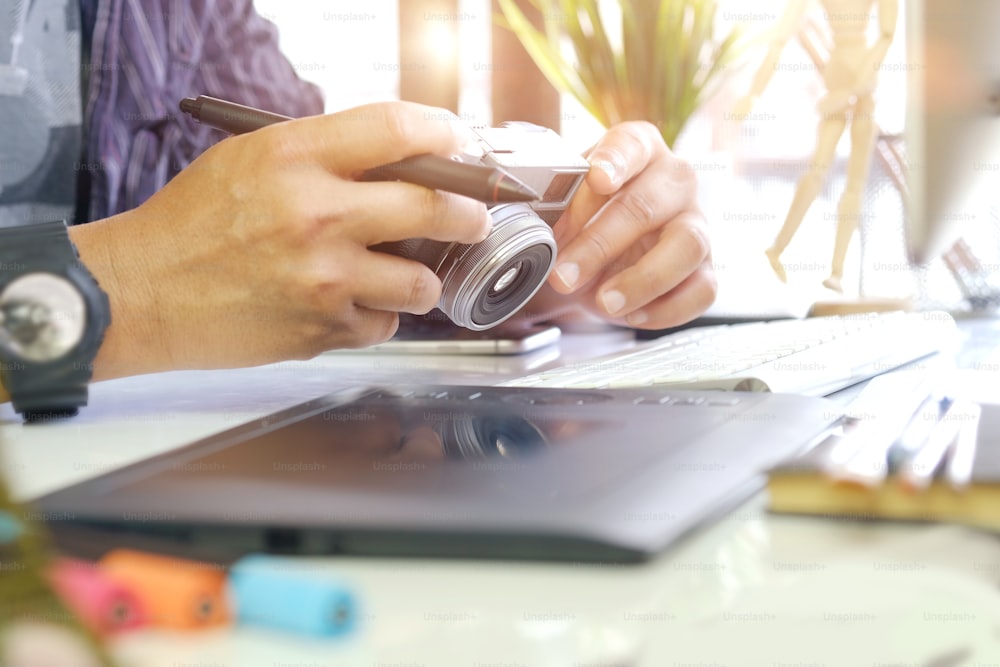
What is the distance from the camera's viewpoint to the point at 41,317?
0.53 metres

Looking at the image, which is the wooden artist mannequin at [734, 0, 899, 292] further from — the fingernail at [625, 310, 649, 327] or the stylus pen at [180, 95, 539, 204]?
the stylus pen at [180, 95, 539, 204]

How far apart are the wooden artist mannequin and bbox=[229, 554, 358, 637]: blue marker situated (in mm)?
947

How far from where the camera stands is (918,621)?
9.2 inches

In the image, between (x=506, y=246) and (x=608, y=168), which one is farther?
(x=608, y=168)

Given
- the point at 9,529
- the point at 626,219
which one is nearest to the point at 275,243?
the point at 626,219

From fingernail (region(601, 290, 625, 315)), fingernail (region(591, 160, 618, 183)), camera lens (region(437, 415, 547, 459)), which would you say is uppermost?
fingernail (region(591, 160, 618, 183))

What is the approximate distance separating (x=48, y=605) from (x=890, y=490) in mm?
231

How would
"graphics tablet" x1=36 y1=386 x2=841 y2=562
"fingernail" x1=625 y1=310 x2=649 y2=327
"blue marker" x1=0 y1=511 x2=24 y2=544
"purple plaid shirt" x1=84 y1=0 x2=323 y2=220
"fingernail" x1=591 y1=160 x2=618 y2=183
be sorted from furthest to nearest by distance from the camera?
"purple plaid shirt" x1=84 y1=0 x2=323 y2=220 < "fingernail" x1=625 y1=310 x2=649 y2=327 < "fingernail" x1=591 y1=160 x2=618 y2=183 < "graphics tablet" x1=36 y1=386 x2=841 y2=562 < "blue marker" x1=0 y1=511 x2=24 y2=544

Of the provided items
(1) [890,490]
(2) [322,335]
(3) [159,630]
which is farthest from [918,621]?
(2) [322,335]

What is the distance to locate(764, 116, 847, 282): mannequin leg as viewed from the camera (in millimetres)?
1106

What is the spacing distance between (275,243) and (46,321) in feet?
0.43

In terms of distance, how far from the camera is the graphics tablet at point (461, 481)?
28 cm

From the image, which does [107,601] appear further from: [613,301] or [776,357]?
[613,301]

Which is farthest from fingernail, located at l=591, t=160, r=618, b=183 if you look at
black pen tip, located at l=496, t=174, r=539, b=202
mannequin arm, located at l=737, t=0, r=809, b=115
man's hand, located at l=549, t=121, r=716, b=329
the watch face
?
mannequin arm, located at l=737, t=0, r=809, b=115
